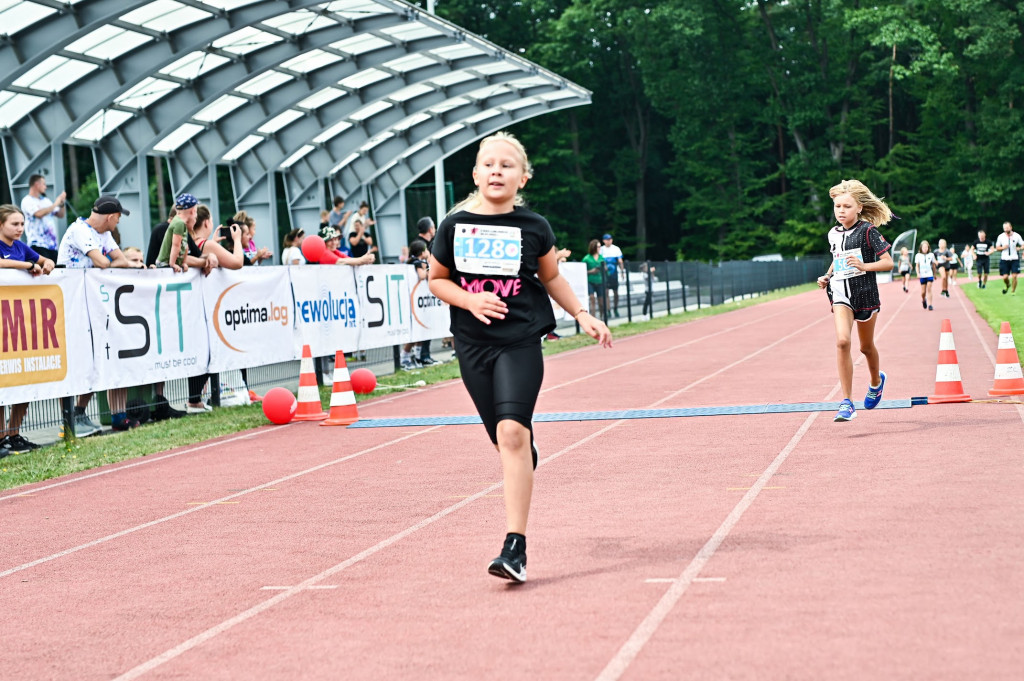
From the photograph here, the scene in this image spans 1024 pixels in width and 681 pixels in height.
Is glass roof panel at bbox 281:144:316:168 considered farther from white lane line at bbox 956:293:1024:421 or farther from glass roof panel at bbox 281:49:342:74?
white lane line at bbox 956:293:1024:421

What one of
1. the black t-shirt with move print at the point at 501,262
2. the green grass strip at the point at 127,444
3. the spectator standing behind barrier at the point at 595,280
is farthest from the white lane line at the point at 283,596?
the spectator standing behind barrier at the point at 595,280

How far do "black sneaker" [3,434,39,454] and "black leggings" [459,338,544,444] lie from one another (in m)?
6.74

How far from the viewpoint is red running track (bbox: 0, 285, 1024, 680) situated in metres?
4.64

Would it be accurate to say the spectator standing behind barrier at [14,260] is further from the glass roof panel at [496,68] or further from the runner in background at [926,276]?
the runner in background at [926,276]

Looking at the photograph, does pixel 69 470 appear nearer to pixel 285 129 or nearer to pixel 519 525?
pixel 519 525

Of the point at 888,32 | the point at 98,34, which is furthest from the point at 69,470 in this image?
the point at 888,32

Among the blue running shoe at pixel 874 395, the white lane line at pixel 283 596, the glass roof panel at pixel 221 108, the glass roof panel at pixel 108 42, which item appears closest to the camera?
the white lane line at pixel 283 596

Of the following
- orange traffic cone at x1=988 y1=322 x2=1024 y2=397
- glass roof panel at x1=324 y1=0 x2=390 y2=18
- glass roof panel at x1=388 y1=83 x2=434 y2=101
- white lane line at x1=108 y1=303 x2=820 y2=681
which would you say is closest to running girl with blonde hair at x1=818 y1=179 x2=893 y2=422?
orange traffic cone at x1=988 y1=322 x2=1024 y2=397

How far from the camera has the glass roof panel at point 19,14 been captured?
1775 cm

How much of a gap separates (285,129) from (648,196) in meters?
61.4

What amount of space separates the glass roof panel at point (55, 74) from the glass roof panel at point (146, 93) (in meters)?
1.79

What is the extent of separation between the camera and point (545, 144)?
7781 cm

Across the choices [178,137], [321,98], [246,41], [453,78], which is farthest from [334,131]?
[246,41]

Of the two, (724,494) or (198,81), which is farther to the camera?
(198,81)
